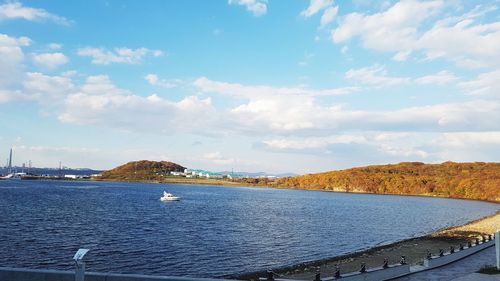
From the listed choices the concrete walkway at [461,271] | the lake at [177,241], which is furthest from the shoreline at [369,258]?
the concrete walkway at [461,271]

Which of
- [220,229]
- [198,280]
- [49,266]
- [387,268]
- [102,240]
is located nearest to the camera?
[198,280]

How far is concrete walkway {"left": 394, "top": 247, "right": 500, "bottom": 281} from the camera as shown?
2278 cm

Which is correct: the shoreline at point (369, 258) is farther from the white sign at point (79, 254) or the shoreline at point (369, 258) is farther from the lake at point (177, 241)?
the white sign at point (79, 254)

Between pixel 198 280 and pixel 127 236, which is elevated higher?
pixel 198 280

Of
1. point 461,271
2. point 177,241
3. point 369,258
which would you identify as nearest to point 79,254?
point 461,271

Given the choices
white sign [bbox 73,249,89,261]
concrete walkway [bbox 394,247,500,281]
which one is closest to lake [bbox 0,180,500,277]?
concrete walkway [bbox 394,247,500,281]

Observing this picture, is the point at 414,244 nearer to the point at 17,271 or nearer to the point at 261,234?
the point at 261,234

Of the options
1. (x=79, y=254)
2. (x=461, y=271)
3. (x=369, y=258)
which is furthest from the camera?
(x=369, y=258)

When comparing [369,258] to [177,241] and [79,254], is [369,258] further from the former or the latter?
[79,254]

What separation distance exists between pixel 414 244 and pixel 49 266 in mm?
44959

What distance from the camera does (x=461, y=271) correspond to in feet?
92.5

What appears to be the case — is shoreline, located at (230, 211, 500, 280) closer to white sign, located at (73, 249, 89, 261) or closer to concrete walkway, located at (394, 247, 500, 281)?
concrete walkway, located at (394, 247, 500, 281)

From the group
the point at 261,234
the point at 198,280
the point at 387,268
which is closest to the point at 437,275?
the point at 387,268

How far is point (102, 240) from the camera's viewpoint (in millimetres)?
55094
